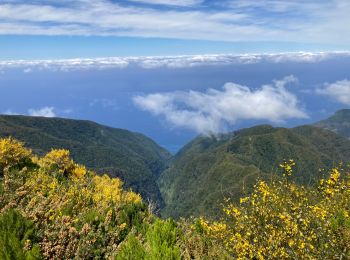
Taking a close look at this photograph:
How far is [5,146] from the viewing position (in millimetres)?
45125

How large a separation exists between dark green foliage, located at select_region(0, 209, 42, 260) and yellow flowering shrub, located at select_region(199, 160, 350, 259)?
6.24m

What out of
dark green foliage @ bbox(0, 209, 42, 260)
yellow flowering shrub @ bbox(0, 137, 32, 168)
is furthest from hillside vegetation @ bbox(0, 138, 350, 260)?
yellow flowering shrub @ bbox(0, 137, 32, 168)

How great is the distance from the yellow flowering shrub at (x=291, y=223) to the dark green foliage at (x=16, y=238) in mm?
6238

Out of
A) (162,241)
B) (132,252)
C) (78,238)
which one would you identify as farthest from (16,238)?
(78,238)

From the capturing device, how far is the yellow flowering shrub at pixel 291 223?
1104 centimetres

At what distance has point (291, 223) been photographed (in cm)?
1178

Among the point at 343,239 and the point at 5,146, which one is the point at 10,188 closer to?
the point at 343,239

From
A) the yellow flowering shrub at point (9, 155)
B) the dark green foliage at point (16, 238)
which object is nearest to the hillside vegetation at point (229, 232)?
the dark green foliage at point (16, 238)

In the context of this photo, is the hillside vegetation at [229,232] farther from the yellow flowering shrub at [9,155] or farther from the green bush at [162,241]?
the yellow flowering shrub at [9,155]

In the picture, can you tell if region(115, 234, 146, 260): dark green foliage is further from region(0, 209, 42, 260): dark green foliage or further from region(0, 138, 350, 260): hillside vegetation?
region(0, 209, 42, 260): dark green foliage

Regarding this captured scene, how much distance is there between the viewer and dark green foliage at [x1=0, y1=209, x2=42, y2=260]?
27.5 feet

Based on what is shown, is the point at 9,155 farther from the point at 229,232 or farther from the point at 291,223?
the point at 291,223

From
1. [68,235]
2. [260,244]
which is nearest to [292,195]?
[260,244]

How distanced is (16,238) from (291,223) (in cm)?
766
